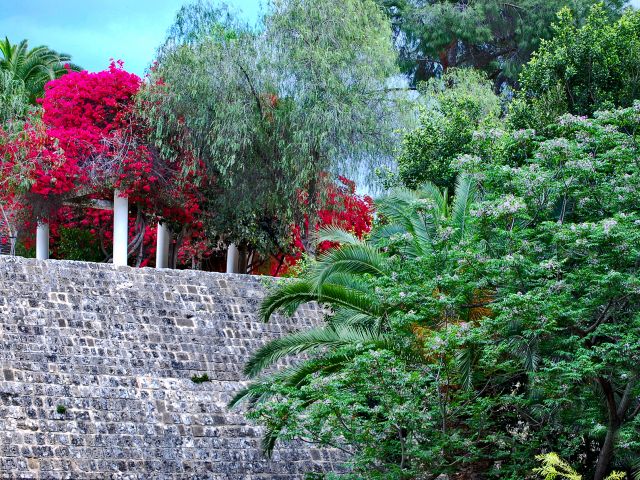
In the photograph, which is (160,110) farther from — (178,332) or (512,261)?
(512,261)

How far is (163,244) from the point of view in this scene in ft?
85.3

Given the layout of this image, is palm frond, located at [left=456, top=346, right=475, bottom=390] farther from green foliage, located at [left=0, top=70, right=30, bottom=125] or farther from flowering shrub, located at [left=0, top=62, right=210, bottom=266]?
green foliage, located at [left=0, top=70, right=30, bottom=125]

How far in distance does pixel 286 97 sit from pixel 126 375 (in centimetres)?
722

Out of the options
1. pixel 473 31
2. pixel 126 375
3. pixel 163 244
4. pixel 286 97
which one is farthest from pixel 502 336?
pixel 473 31

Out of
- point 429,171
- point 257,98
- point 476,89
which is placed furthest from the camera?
point 476,89

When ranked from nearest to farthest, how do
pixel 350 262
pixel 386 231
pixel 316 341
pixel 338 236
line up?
1. pixel 316 341
2. pixel 350 262
3. pixel 338 236
4. pixel 386 231

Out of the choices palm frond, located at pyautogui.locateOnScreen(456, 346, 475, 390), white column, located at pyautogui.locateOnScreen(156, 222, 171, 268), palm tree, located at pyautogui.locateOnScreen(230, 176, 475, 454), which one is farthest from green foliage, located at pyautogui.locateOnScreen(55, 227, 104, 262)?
palm frond, located at pyautogui.locateOnScreen(456, 346, 475, 390)

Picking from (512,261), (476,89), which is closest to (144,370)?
(512,261)

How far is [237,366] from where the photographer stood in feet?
Answer: 61.3

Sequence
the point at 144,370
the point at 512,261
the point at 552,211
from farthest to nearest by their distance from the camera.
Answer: the point at 144,370
the point at 552,211
the point at 512,261

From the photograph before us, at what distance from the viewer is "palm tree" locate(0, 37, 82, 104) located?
3350cm

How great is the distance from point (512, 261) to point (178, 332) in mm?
7206

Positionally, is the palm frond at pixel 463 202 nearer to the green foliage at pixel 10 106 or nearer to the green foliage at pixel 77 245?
the green foliage at pixel 10 106

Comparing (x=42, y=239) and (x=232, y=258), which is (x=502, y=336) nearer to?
(x=232, y=258)
